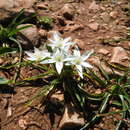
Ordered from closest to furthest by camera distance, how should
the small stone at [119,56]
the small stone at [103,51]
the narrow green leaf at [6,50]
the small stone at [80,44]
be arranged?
1. the narrow green leaf at [6,50]
2. the small stone at [119,56]
3. the small stone at [103,51]
4. the small stone at [80,44]

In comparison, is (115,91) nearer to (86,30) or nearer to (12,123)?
(12,123)

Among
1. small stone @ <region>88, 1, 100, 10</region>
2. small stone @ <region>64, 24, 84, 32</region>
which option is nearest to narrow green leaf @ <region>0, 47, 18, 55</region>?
small stone @ <region>64, 24, 84, 32</region>

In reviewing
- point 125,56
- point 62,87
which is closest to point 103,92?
point 62,87

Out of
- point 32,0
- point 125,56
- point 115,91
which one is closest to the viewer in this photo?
point 115,91

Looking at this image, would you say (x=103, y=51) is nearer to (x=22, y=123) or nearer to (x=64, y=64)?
(x=64, y=64)

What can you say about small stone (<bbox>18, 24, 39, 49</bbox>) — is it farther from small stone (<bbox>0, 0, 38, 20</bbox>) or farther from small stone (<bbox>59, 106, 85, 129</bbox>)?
small stone (<bbox>59, 106, 85, 129</bbox>)

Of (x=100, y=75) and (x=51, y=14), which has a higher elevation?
(x=51, y=14)

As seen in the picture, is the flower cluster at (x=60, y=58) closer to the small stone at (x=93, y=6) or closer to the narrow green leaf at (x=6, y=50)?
the narrow green leaf at (x=6, y=50)

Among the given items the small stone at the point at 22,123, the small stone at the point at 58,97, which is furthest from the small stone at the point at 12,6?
the small stone at the point at 22,123
